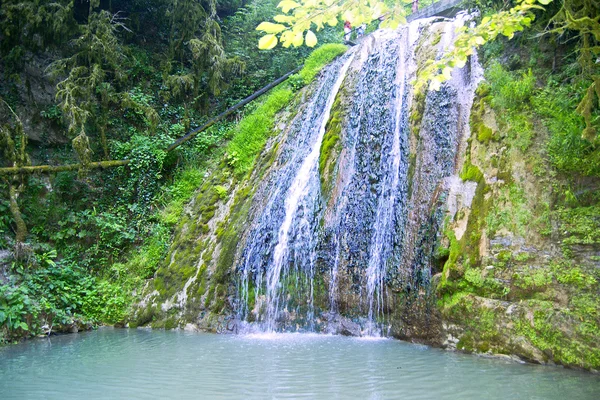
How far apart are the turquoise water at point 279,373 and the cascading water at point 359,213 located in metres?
0.85

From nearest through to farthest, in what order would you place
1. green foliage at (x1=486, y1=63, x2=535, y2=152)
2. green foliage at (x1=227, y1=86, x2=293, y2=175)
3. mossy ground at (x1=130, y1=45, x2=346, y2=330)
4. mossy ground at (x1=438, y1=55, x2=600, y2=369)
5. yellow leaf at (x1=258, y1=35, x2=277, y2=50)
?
yellow leaf at (x1=258, y1=35, x2=277, y2=50) → mossy ground at (x1=438, y1=55, x2=600, y2=369) → green foliage at (x1=486, y1=63, x2=535, y2=152) → mossy ground at (x1=130, y1=45, x2=346, y2=330) → green foliage at (x1=227, y1=86, x2=293, y2=175)

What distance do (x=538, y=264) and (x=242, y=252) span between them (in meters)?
4.92

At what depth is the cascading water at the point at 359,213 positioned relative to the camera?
6.48m

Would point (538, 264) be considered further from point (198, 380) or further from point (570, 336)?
point (198, 380)

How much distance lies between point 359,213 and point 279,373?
3.43 m

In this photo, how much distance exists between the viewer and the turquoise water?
145 inches

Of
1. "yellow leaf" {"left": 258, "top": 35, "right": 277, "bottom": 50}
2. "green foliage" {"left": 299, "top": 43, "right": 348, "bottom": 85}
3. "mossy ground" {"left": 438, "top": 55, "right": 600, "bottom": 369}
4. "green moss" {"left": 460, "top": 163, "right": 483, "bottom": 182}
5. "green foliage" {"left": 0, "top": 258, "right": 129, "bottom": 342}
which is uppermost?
"green foliage" {"left": 299, "top": 43, "right": 348, "bottom": 85}

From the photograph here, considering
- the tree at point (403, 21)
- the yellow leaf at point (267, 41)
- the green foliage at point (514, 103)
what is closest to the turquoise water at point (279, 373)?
the tree at point (403, 21)

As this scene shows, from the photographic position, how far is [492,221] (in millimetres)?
5500

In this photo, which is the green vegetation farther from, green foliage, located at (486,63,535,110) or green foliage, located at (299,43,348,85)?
green foliage, located at (486,63,535,110)

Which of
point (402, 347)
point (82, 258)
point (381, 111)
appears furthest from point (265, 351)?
point (82, 258)

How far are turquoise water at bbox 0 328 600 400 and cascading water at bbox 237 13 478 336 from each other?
0.85 metres

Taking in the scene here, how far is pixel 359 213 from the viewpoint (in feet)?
23.4

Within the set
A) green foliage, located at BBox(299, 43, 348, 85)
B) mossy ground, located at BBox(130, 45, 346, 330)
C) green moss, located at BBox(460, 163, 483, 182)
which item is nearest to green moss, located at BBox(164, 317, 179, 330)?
mossy ground, located at BBox(130, 45, 346, 330)
